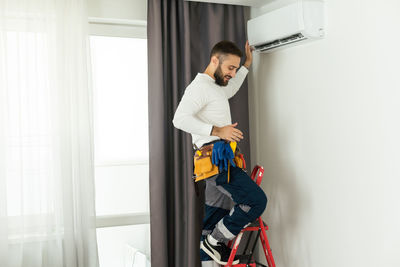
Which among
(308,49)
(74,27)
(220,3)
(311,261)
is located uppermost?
(220,3)

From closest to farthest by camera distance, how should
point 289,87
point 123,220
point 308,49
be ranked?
point 308,49, point 289,87, point 123,220

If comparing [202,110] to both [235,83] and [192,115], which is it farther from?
[235,83]

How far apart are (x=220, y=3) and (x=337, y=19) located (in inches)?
44.0

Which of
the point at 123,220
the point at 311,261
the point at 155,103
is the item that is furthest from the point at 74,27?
the point at 311,261

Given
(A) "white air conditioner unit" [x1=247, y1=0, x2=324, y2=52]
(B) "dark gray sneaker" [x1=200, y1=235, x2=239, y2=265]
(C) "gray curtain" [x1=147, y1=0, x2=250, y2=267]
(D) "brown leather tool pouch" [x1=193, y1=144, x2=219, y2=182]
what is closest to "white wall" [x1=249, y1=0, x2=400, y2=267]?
(A) "white air conditioner unit" [x1=247, y1=0, x2=324, y2=52]

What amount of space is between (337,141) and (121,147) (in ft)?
5.56

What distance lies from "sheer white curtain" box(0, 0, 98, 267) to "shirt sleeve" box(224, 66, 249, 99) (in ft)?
3.43

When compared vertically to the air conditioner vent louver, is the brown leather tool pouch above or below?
below

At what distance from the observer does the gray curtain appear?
3279 mm

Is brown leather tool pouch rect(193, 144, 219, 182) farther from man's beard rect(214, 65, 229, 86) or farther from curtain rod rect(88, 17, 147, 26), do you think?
curtain rod rect(88, 17, 147, 26)

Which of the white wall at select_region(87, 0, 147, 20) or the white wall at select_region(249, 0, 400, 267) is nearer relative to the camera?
the white wall at select_region(249, 0, 400, 267)

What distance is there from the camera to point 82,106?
10.2 feet

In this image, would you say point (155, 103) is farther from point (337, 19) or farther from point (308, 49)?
point (337, 19)

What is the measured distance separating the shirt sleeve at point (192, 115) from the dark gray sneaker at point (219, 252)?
0.78 m
